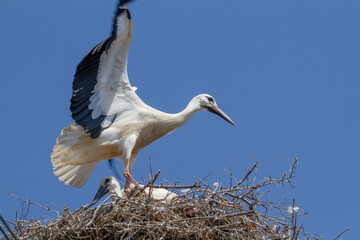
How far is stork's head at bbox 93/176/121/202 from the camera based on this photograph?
6.32m

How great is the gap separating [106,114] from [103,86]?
28 cm

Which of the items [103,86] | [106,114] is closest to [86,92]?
[103,86]

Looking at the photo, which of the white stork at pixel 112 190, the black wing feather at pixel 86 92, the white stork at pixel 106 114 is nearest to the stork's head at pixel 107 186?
the white stork at pixel 112 190

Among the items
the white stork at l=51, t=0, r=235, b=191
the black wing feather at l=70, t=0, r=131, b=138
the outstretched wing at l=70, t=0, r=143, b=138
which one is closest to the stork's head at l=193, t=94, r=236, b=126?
the white stork at l=51, t=0, r=235, b=191

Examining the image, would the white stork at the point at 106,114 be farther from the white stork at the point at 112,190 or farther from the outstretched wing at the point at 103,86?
the white stork at the point at 112,190

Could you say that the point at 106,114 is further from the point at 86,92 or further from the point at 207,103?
the point at 207,103

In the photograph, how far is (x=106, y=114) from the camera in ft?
23.0

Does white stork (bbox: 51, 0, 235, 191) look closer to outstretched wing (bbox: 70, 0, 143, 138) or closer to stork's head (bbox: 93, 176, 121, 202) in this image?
outstretched wing (bbox: 70, 0, 143, 138)

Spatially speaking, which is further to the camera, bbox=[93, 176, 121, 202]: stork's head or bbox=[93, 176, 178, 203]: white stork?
bbox=[93, 176, 121, 202]: stork's head

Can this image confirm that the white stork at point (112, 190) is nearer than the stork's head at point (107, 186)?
Yes

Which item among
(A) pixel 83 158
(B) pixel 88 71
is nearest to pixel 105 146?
(A) pixel 83 158

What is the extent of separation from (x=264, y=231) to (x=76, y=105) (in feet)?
7.76

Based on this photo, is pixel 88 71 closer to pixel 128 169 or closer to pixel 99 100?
pixel 99 100

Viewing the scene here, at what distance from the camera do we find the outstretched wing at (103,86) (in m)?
6.83
